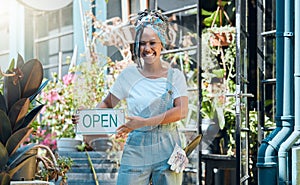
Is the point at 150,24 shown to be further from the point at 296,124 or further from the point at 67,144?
the point at 67,144

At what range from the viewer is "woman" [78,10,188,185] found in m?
3.37

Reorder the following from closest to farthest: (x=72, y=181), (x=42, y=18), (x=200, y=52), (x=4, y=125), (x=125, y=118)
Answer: (x=4, y=125)
(x=125, y=118)
(x=72, y=181)
(x=200, y=52)
(x=42, y=18)

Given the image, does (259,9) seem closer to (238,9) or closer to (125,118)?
(238,9)

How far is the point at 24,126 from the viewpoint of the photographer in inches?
123

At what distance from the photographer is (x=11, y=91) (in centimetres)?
312

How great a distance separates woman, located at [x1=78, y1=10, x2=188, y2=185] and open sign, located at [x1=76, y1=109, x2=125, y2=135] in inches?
1.7

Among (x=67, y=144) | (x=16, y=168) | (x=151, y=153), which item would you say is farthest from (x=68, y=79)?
(x=16, y=168)

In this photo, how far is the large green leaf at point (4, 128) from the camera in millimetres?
3045

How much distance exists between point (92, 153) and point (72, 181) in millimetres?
248

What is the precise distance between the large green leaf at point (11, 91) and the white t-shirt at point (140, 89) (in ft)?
1.94

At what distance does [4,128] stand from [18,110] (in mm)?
104

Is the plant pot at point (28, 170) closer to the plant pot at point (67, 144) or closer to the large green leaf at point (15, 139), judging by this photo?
the large green leaf at point (15, 139)

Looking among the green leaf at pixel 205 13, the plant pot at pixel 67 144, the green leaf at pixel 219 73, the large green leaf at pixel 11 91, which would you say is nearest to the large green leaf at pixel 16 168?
the large green leaf at pixel 11 91

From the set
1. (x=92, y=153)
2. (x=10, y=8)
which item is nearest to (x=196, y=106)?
(x=92, y=153)
